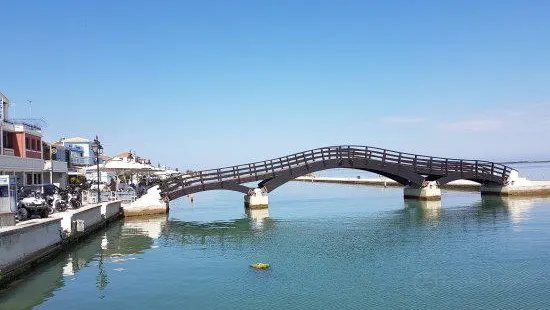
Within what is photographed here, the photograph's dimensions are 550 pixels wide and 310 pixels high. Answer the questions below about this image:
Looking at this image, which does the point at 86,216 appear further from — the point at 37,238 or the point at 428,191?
the point at 428,191

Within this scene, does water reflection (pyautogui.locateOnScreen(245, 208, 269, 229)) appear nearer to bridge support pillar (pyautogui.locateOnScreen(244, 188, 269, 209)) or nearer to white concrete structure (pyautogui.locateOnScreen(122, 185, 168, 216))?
bridge support pillar (pyautogui.locateOnScreen(244, 188, 269, 209))

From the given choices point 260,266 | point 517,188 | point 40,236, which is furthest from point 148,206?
point 517,188

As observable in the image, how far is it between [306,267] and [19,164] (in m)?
27.5

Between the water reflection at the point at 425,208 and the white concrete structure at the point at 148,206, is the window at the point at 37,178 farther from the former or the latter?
the water reflection at the point at 425,208

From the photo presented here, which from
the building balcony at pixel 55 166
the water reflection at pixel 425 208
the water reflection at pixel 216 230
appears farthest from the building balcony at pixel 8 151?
the water reflection at pixel 425 208

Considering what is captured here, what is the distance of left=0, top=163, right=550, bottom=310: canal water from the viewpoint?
17.6m

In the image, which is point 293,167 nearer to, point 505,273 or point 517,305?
point 505,273

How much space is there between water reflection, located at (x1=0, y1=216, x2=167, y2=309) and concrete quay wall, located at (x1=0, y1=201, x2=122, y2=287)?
1.56 feet

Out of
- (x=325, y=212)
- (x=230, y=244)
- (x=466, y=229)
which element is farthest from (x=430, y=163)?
(x=230, y=244)

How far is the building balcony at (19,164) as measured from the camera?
3575cm

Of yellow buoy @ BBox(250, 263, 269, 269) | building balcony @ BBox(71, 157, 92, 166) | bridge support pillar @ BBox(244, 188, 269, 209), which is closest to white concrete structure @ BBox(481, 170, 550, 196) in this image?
bridge support pillar @ BBox(244, 188, 269, 209)

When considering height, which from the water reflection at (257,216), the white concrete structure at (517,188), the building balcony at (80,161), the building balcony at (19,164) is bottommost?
the water reflection at (257,216)

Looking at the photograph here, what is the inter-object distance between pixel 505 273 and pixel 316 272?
7708mm

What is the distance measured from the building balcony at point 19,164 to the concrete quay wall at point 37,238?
24.2ft
